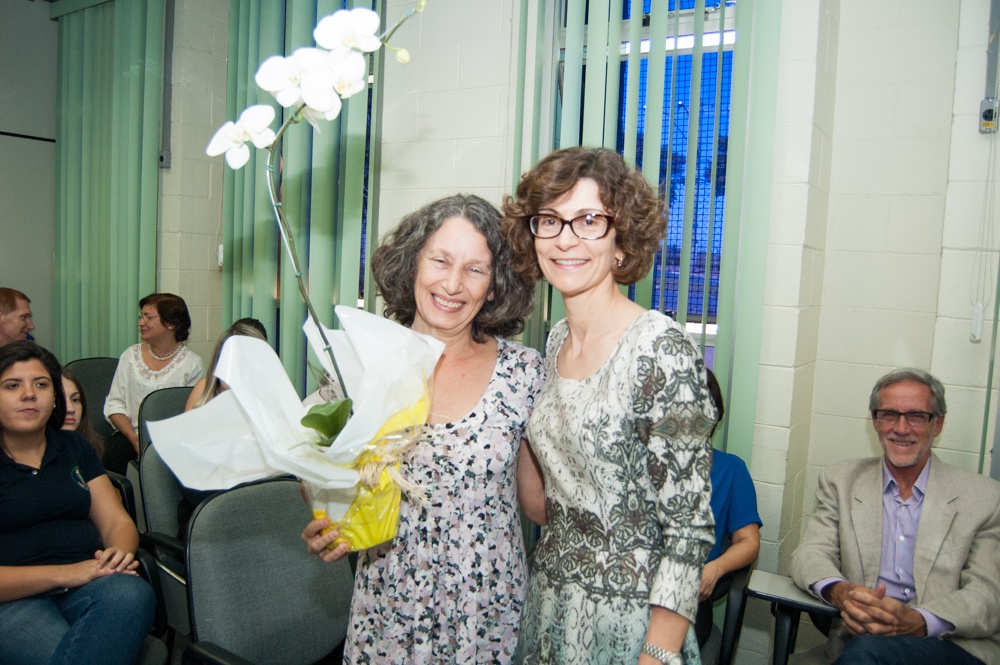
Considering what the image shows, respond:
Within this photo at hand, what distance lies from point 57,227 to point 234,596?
4.40 metres

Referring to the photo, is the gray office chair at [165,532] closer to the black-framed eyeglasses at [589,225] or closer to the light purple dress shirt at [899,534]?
the black-framed eyeglasses at [589,225]

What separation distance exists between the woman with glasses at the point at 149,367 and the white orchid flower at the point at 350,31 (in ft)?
9.54

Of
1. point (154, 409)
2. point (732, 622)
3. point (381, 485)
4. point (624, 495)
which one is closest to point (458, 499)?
point (381, 485)

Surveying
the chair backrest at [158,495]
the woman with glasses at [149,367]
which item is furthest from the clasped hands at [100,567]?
the woman with glasses at [149,367]

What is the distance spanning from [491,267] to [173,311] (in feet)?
9.42

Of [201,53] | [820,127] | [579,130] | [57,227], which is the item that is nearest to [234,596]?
[579,130]

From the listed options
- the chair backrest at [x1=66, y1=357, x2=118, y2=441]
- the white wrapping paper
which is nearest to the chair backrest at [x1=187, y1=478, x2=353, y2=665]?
the white wrapping paper

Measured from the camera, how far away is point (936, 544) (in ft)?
6.54

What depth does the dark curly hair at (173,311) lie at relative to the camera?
12.5 ft

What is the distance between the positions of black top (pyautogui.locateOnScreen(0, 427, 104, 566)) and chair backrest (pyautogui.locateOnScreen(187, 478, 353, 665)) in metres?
0.81

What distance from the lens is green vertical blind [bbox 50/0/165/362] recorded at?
4.27 metres

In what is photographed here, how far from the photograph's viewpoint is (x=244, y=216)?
3.24 meters

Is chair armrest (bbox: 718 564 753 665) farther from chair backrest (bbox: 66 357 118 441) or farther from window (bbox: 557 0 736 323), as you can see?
chair backrest (bbox: 66 357 118 441)

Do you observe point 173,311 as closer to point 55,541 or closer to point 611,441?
point 55,541
